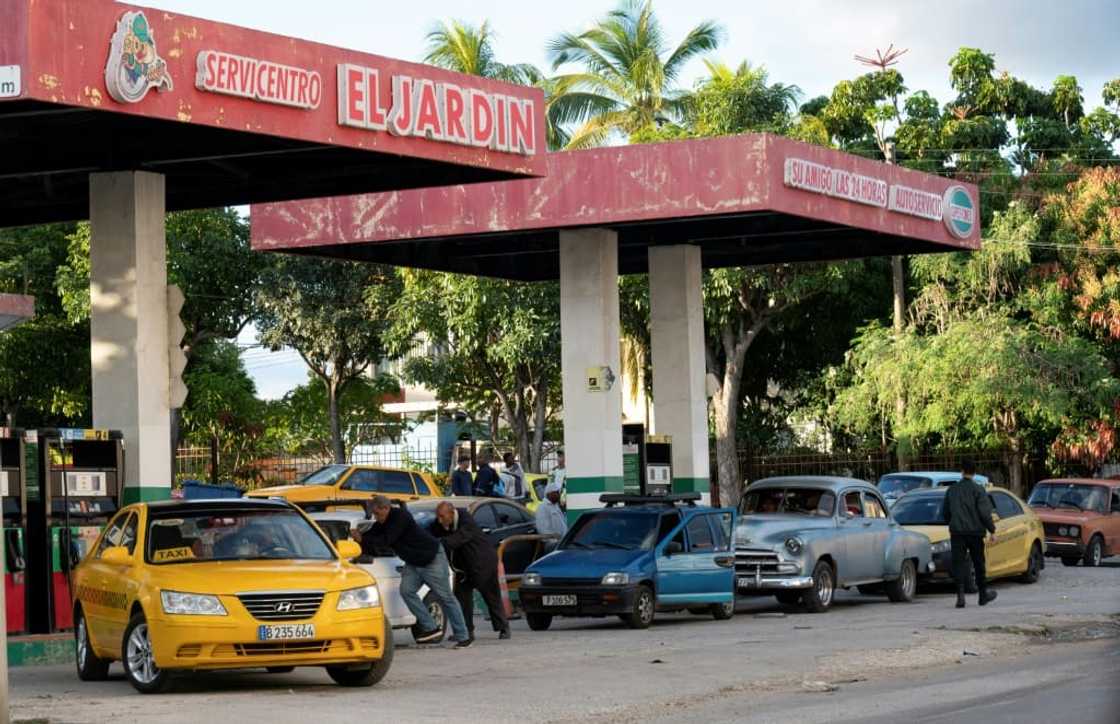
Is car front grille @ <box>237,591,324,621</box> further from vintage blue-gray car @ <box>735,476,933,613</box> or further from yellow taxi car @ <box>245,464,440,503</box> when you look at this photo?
yellow taxi car @ <box>245,464,440,503</box>

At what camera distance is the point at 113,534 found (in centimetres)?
1708

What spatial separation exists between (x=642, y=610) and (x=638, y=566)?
0.52 m

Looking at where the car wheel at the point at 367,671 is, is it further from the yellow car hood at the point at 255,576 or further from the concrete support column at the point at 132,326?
the concrete support column at the point at 132,326

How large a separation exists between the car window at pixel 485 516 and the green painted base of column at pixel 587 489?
2.84 metres

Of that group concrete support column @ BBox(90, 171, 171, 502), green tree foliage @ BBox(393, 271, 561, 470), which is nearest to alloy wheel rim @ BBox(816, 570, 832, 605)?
concrete support column @ BBox(90, 171, 171, 502)

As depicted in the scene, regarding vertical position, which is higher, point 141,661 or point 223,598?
point 223,598

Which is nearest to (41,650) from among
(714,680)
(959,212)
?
(714,680)

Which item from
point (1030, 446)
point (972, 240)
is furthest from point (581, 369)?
point (1030, 446)

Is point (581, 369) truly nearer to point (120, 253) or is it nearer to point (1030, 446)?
point (120, 253)

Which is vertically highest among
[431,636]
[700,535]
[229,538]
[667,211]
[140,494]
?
[667,211]

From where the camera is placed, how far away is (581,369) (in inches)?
1128

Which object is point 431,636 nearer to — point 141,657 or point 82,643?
point 82,643

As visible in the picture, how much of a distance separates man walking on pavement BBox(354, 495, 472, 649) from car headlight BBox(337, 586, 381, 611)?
11.9 feet

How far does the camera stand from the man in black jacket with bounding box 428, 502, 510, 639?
68.2ft
